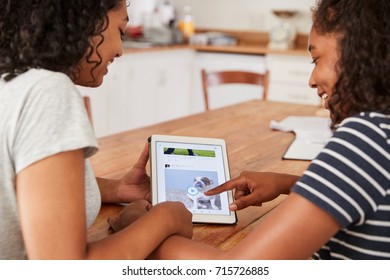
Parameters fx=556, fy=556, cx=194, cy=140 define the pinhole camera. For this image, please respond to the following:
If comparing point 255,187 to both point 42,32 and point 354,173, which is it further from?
point 42,32

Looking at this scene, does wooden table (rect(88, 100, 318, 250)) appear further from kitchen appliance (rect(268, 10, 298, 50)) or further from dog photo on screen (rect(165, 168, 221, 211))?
kitchen appliance (rect(268, 10, 298, 50))

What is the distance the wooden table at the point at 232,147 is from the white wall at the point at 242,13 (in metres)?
2.48

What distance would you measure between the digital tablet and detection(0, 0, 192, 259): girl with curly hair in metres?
0.20

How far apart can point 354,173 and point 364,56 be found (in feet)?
0.59

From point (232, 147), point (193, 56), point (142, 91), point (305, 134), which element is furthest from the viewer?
point (193, 56)

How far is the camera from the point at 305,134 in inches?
76.0

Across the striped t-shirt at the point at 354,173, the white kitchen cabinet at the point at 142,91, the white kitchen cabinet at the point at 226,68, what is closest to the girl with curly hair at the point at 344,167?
the striped t-shirt at the point at 354,173

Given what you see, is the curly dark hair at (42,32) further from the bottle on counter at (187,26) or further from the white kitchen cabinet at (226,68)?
the bottle on counter at (187,26)

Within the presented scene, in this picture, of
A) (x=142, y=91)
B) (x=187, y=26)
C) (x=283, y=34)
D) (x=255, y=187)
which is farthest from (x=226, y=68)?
(x=255, y=187)

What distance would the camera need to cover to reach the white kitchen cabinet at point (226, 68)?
4.46 meters

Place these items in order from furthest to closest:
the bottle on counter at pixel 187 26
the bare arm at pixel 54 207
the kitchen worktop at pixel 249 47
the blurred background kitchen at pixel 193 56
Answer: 1. the bottle on counter at pixel 187 26
2. the kitchen worktop at pixel 249 47
3. the blurred background kitchen at pixel 193 56
4. the bare arm at pixel 54 207

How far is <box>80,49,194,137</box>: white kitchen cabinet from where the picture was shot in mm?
3828

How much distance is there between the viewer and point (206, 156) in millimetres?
1240

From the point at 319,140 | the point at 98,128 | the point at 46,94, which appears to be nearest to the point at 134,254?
the point at 46,94
